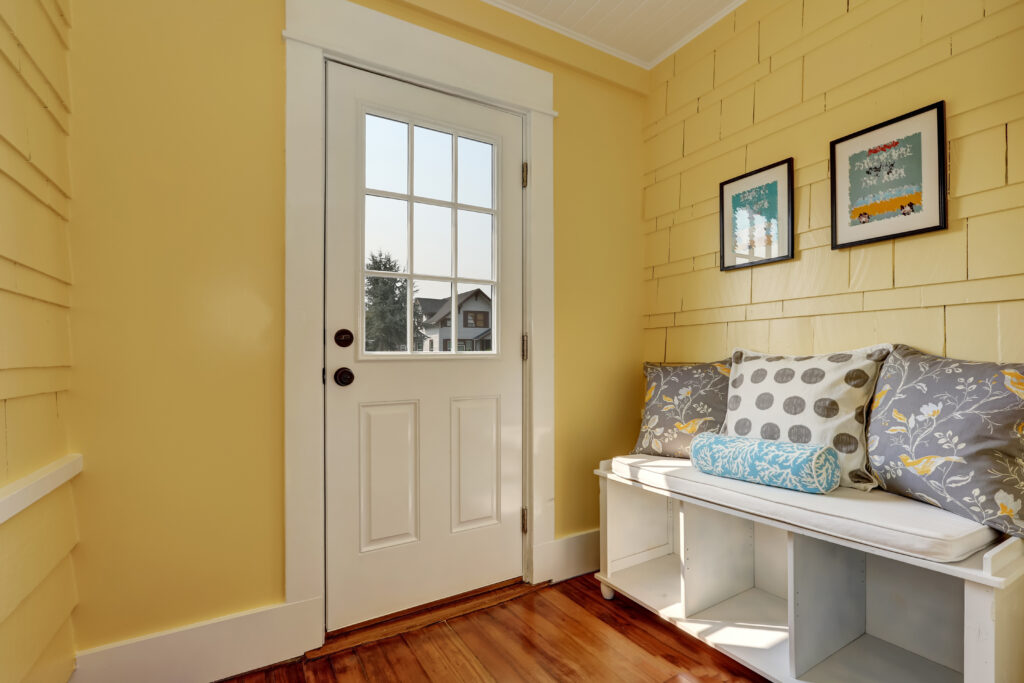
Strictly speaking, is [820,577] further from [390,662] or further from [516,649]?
[390,662]

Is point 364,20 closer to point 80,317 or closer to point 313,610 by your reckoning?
point 80,317

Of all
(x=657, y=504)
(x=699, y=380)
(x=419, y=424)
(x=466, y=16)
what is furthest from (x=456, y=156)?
(x=657, y=504)

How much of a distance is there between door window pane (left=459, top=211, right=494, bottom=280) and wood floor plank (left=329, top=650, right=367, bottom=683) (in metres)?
1.40

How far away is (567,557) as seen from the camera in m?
2.19

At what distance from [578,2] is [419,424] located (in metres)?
1.83

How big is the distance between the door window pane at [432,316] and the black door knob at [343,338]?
247 mm

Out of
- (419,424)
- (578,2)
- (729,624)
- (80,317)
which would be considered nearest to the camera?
(80,317)

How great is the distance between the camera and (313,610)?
65.3 inches

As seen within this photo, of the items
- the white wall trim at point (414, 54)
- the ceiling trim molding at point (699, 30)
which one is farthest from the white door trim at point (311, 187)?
the ceiling trim molding at point (699, 30)

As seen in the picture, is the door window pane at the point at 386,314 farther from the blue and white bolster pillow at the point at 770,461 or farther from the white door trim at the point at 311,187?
the blue and white bolster pillow at the point at 770,461

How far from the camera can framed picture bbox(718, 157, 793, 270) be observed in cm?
189

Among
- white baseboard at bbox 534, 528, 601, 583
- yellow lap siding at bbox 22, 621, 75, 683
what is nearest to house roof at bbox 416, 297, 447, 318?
white baseboard at bbox 534, 528, 601, 583

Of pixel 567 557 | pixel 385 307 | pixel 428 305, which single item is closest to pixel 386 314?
pixel 385 307

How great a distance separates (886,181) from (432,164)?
157cm
